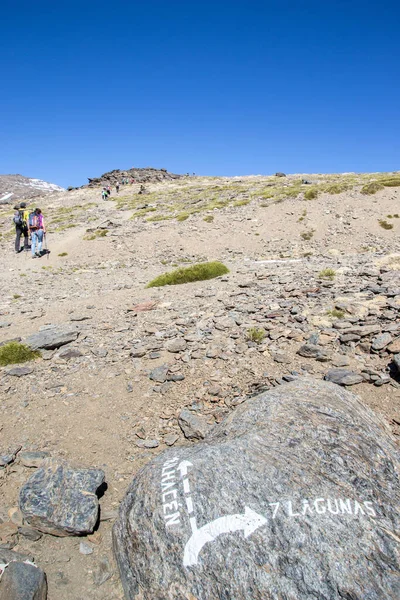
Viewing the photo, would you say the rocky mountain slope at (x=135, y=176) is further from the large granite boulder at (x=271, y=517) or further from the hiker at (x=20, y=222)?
the large granite boulder at (x=271, y=517)

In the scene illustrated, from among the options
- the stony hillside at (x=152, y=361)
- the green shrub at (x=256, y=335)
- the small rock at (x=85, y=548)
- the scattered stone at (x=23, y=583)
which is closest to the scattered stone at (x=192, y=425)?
the stony hillside at (x=152, y=361)

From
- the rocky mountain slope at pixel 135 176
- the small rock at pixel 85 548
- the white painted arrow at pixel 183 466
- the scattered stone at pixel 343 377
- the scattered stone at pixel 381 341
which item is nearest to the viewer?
the white painted arrow at pixel 183 466

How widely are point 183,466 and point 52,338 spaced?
7597 mm

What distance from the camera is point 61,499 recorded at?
5.22 meters

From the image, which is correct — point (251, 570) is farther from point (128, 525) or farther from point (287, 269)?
point (287, 269)

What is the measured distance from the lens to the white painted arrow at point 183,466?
4377 mm

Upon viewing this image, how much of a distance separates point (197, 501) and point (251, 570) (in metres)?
0.84

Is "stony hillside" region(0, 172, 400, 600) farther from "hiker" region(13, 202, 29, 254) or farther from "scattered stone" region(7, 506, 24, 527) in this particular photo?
"hiker" region(13, 202, 29, 254)

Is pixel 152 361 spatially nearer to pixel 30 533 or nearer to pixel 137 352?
pixel 137 352

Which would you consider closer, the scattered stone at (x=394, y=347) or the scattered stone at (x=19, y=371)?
the scattered stone at (x=394, y=347)

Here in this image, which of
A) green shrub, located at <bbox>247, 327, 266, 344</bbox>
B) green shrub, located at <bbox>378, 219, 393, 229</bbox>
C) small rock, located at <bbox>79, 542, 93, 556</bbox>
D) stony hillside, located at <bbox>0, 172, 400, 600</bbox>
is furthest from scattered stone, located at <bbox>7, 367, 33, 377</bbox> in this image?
green shrub, located at <bbox>378, 219, 393, 229</bbox>

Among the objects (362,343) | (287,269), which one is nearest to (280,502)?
(362,343)

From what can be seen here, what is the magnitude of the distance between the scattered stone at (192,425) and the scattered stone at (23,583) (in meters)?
3.18

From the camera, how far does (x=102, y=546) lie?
4.85m
